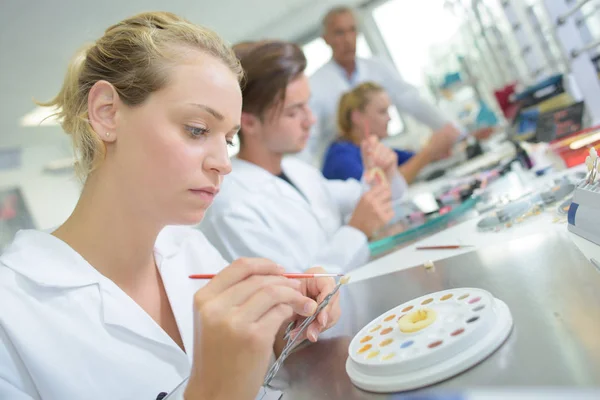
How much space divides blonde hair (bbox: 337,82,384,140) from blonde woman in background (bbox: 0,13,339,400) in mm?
1637

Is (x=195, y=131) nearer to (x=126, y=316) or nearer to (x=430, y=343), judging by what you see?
(x=126, y=316)

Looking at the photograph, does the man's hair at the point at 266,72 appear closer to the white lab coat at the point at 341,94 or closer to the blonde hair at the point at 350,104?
the blonde hair at the point at 350,104

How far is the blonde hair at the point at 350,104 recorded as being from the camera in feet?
7.88

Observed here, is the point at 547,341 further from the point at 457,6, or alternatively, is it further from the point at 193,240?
the point at 457,6

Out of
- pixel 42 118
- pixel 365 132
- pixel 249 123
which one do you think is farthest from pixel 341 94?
pixel 42 118

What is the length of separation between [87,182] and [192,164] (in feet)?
0.74

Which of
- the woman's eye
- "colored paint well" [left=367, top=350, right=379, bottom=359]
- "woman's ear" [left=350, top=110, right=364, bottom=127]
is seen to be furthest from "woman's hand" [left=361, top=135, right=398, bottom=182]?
"colored paint well" [left=367, top=350, right=379, bottom=359]

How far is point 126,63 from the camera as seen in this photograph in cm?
74

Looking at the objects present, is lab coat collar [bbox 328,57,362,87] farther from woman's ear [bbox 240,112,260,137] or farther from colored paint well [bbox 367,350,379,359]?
colored paint well [bbox 367,350,379,359]

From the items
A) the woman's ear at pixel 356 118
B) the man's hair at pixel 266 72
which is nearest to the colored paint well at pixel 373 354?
the man's hair at pixel 266 72

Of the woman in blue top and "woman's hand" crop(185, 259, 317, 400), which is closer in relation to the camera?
"woman's hand" crop(185, 259, 317, 400)

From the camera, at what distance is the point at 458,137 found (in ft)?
7.97

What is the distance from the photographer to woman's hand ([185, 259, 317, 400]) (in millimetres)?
458

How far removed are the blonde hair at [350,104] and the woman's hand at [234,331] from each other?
2019 millimetres
